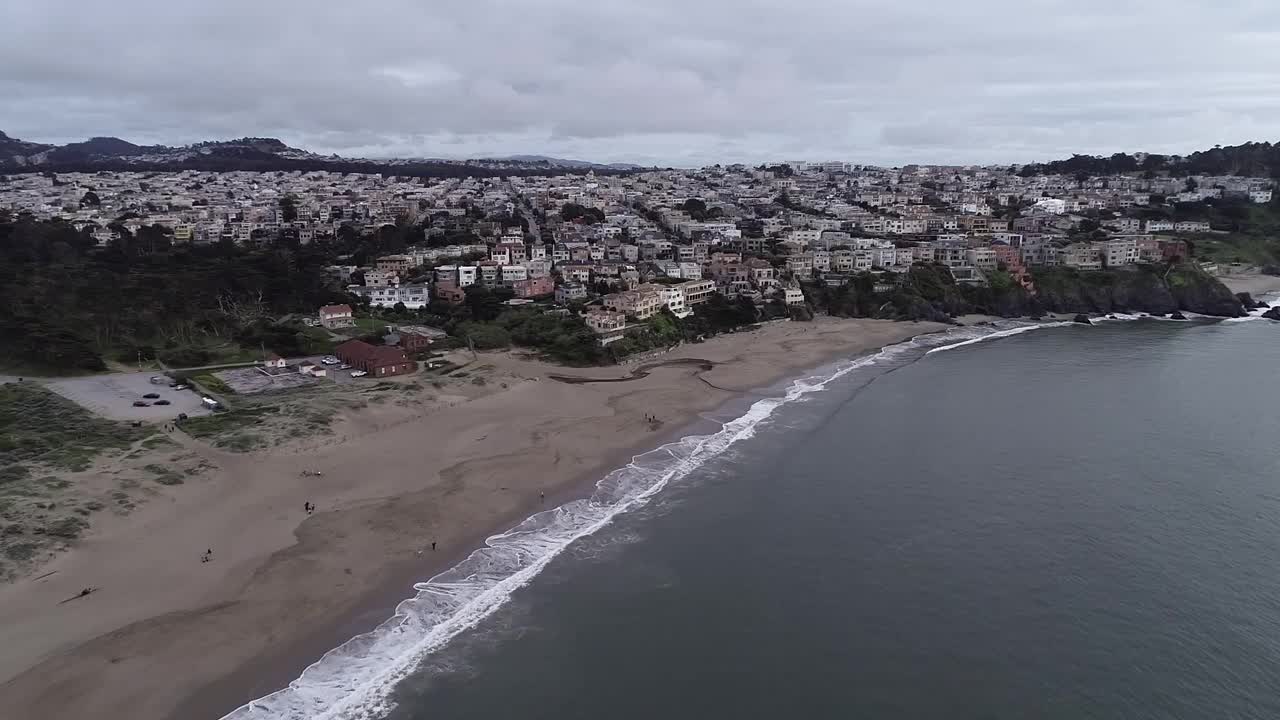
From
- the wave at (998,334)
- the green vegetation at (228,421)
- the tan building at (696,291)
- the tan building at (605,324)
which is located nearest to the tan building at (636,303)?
the tan building at (605,324)

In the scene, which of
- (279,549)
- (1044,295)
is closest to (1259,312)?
(1044,295)

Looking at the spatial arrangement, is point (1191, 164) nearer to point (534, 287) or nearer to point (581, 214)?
point (581, 214)

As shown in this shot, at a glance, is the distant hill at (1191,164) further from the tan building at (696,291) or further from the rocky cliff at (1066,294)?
the tan building at (696,291)

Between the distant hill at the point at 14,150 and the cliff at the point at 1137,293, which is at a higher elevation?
the distant hill at the point at 14,150

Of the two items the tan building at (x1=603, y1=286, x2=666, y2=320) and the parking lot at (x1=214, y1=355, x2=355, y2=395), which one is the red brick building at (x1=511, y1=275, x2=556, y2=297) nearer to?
the tan building at (x1=603, y1=286, x2=666, y2=320)

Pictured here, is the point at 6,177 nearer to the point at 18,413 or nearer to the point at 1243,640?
the point at 18,413

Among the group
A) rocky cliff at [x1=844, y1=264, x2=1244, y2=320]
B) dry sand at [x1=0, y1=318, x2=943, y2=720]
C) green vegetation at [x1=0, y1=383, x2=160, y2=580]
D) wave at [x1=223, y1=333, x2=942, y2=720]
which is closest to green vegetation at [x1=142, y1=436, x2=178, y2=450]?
green vegetation at [x1=0, y1=383, x2=160, y2=580]
